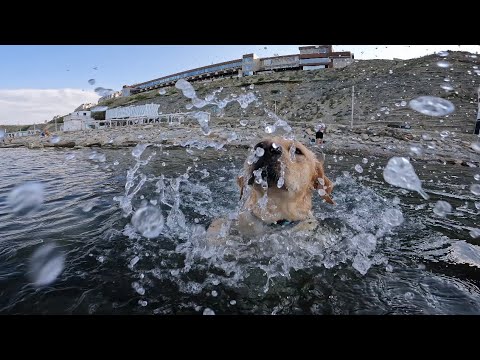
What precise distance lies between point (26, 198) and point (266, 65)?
7494 cm

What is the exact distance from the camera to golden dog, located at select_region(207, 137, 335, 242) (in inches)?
151

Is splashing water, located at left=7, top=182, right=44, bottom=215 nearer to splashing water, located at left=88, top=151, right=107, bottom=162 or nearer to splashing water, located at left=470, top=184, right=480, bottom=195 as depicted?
splashing water, located at left=88, top=151, right=107, bottom=162

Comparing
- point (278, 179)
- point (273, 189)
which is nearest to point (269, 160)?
point (278, 179)

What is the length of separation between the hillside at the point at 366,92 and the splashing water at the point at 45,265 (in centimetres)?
2446

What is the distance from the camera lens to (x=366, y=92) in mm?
41344

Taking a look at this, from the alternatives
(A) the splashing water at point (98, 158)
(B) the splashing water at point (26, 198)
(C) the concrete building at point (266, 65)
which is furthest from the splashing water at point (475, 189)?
(C) the concrete building at point (266, 65)

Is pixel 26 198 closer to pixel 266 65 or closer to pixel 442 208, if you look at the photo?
pixel 442 208

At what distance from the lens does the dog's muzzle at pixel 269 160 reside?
3803 millimetres

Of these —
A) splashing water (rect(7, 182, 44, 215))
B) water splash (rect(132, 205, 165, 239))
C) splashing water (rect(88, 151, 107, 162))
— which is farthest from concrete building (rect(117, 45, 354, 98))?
water splash (rect(132, 205, 165, 239))
